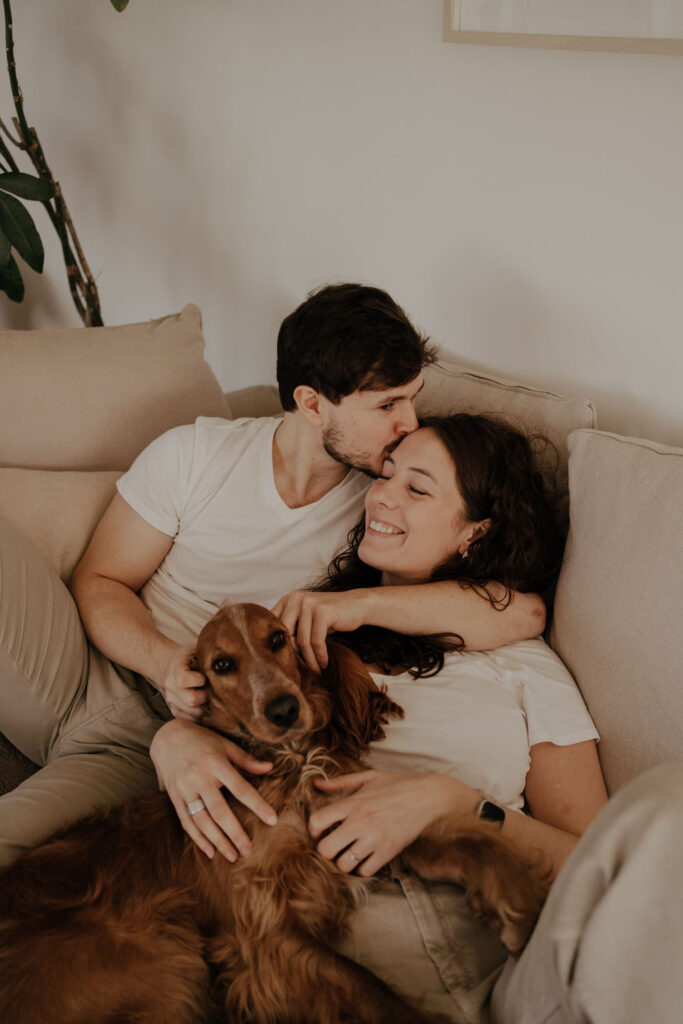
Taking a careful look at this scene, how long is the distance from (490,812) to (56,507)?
3.88 feet

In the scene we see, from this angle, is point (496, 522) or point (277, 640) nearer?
point (277, 640)

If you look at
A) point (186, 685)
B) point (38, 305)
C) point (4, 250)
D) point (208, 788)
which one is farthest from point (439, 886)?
point (38, 305)

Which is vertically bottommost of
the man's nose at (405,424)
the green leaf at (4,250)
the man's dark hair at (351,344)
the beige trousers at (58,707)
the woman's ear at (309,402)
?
the beige trousers at (58,707)

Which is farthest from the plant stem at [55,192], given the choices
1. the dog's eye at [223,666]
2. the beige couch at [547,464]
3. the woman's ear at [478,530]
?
the dog's eye at [223,666]

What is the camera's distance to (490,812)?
122 centimetres

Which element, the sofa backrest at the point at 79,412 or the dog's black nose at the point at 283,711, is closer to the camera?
the dog's black nose at the point at 283,711

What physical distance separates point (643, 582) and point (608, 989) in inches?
26.7

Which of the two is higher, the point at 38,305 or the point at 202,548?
the point at 38,305

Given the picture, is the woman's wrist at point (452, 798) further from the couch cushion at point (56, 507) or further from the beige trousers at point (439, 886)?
the couch cushion at point (56, 507)

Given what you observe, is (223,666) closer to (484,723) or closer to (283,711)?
(283,711)

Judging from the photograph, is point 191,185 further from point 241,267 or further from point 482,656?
point 482,656

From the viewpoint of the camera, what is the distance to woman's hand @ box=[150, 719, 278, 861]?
1209mm

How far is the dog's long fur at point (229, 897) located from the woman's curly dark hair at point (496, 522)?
30 centimetres

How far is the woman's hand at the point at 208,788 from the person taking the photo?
47.6 inches
